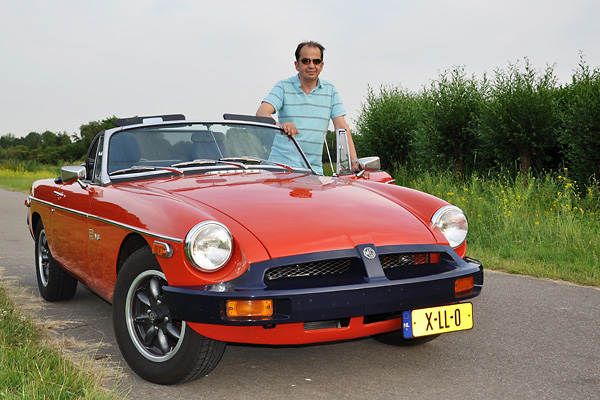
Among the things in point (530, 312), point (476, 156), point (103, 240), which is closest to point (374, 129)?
point (476, 156)

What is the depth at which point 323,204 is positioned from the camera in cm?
371

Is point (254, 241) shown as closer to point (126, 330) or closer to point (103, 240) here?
point (126, 330)

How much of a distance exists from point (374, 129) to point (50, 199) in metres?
15.0

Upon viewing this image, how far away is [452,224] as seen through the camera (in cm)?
387

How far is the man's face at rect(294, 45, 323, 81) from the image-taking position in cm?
594

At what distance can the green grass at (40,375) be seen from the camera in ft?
9.39

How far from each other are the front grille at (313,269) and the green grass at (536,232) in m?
3.79

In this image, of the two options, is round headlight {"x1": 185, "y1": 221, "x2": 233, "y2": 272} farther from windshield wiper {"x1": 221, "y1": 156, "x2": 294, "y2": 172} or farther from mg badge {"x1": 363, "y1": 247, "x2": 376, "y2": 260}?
windshield wiper {"x1": 221, "y1": 156, "x2": 294, "y2": 172}

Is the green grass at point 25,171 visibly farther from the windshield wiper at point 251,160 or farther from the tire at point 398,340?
the tire at point 398,340

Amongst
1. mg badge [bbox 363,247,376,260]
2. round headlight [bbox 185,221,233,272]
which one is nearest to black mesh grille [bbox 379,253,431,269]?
mg badge [bbox 363,247,376,260]

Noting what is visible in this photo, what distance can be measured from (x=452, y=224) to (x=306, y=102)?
254 centimetres

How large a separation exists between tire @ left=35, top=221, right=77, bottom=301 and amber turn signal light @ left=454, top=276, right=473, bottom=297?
3.32 meters

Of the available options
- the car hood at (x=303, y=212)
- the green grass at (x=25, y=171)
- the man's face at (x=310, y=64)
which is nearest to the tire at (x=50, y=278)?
the car hood at (x=303, y=212)

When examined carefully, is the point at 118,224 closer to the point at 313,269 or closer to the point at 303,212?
the point at 303,212
